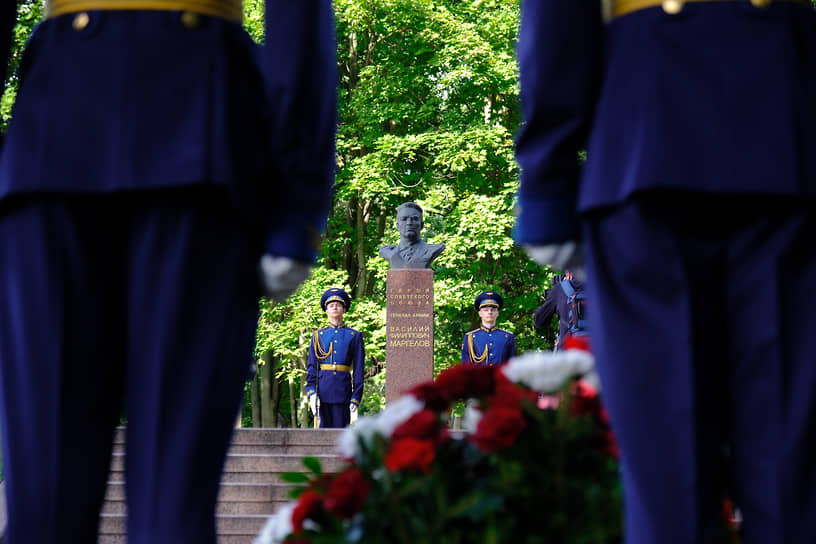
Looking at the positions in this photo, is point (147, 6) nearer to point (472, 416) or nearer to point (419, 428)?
point (419, 428)

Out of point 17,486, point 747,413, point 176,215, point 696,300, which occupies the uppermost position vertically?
point 176,215

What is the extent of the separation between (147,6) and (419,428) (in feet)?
3.42

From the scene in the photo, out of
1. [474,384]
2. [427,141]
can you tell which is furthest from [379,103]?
[474,384]

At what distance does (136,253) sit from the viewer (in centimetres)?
191

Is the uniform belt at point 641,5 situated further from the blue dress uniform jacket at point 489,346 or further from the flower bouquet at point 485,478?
the blue dress uniform jacket at point 489,346

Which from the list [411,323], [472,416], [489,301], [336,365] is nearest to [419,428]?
[472,416]

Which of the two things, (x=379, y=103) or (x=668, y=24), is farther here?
(x=379, y=103)

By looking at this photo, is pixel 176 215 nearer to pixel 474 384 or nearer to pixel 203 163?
pixel 203 163

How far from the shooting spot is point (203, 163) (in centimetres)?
190

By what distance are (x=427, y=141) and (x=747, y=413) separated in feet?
55.7

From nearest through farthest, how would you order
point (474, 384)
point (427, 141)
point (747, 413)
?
1. point (747, 413)
2. point (474, 384)
3. point (427, 141)

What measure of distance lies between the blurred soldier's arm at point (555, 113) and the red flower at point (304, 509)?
69 cm

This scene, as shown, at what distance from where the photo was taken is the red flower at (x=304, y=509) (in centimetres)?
199

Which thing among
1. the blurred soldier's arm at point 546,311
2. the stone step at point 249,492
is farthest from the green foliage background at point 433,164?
the stone step at point 249,492
